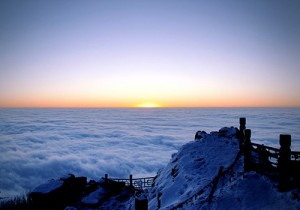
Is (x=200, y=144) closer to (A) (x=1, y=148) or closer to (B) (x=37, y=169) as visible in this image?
(B) (x=37, y=169)

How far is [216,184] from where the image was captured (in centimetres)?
880

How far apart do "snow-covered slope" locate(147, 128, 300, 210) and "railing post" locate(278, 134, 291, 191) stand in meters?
0.31

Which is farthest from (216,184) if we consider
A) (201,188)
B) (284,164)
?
(284,164)

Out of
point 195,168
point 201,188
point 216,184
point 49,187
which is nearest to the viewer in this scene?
point 216,184

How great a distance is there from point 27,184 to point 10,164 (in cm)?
1427

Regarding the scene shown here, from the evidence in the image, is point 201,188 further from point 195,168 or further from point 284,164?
point 284,164

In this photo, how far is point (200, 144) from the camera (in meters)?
15.6

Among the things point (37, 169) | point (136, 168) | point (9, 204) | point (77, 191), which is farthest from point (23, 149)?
point (77, 191)

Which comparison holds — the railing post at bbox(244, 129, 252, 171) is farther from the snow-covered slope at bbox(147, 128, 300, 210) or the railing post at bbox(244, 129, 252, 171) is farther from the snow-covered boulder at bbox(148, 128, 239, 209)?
the snow-covered boulder at bbox(148, 128, 239, 209)

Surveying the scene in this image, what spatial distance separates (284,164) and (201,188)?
13.4 ft

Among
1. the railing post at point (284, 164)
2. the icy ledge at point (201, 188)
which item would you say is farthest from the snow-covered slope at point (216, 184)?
the railing post at point (284, 164)

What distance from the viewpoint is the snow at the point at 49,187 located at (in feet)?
54.4

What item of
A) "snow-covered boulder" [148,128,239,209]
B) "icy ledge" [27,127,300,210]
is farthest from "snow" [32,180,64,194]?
"snow-covered boulder" [148,128,239,209]

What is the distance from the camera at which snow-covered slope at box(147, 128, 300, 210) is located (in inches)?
266
